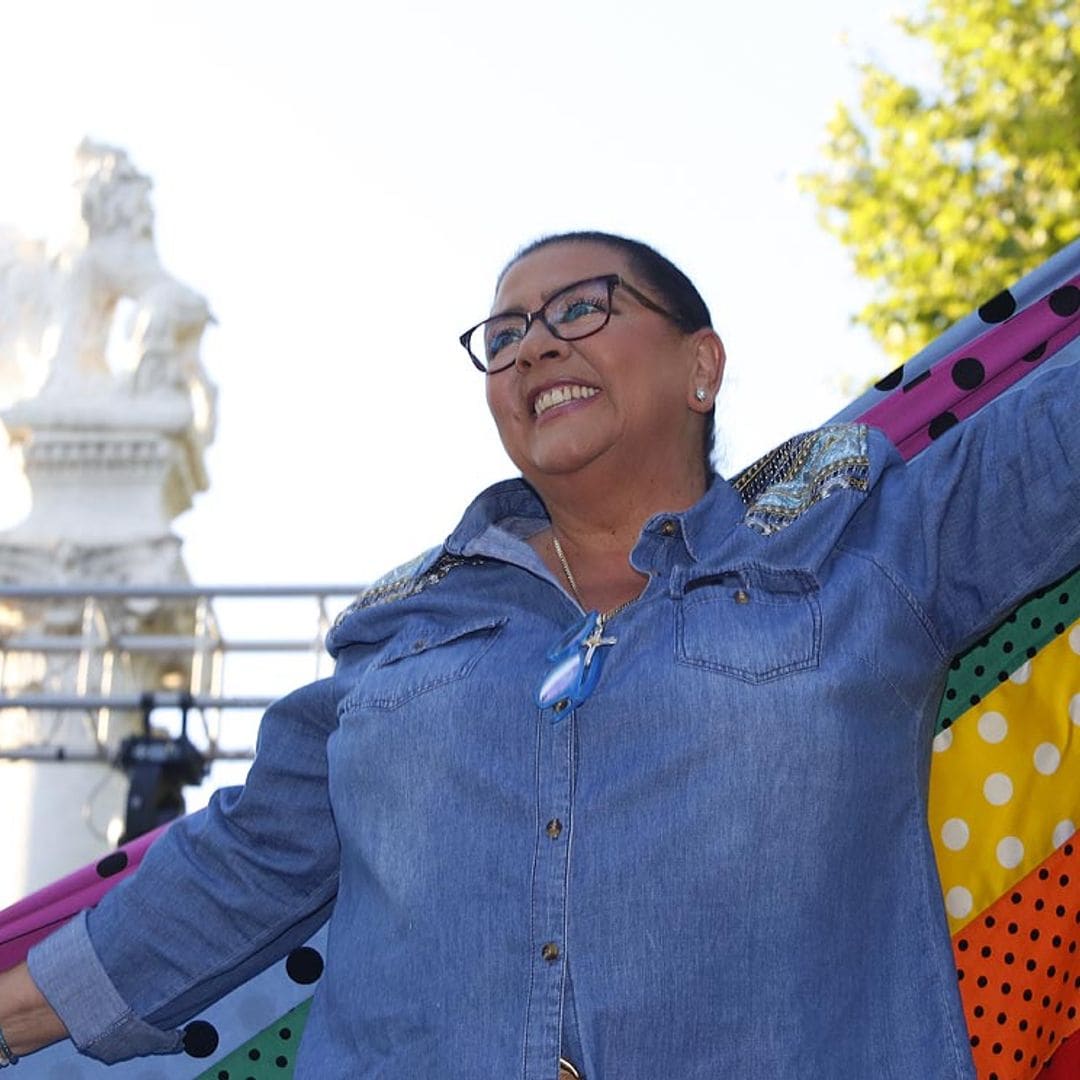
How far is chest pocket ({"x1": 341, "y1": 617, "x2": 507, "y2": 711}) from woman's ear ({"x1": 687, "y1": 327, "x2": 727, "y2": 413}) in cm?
44

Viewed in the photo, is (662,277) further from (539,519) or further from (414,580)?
(414,580)

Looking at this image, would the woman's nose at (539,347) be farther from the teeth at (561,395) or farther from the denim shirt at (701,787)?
the denim shirt at (701,787)

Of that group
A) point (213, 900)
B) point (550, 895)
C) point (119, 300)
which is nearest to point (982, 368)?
point (550, 895)

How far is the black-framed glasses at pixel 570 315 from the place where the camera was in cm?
245

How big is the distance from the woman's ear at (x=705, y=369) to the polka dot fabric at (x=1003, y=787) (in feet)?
1.67

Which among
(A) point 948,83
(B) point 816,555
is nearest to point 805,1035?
(B) point 816,555

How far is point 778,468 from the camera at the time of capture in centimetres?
238

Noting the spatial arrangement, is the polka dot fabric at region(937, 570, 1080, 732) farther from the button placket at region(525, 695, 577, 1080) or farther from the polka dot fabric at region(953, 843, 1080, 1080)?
the button placket at region(525, 695, 577, 1080)

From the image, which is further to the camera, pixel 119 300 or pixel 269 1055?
pixel 119 300

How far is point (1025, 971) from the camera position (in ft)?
7.65

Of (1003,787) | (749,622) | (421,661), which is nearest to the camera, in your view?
(749,622)

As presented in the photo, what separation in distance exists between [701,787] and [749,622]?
207 mm

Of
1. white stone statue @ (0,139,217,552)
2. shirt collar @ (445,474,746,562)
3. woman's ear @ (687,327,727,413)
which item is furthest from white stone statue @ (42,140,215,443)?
woman's ear @ (687,327,727,413)

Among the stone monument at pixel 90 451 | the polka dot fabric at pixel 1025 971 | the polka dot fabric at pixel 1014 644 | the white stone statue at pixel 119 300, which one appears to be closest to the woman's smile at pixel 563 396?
the polka dot fabric at pixel 1014 644
